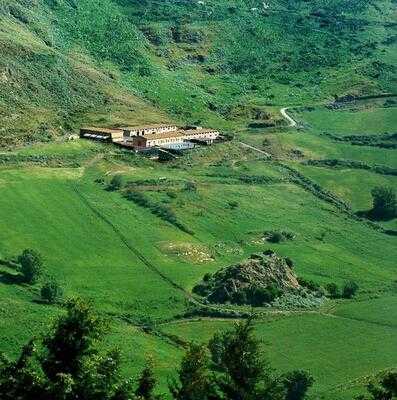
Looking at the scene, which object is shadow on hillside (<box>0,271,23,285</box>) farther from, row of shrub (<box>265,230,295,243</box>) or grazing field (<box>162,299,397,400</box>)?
row of shrub (<box>265,230,295,243</box>)

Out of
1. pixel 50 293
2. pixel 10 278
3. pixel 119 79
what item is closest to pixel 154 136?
pixel 119 79

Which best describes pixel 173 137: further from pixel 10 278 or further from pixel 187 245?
pixel 10 278

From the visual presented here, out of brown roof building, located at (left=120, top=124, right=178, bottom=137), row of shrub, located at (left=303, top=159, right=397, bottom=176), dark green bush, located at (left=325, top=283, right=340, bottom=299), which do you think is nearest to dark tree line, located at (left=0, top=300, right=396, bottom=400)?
dark green bush, located at (left=325, top=283, right=340, bottom=299)

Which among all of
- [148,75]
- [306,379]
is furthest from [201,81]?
[306,379]

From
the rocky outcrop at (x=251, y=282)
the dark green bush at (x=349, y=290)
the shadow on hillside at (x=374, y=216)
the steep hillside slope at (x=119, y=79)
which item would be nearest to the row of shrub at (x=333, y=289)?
the dark green bush at (x=349, y=290)

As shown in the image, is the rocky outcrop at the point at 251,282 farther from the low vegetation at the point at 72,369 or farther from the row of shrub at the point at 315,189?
the low vegetation at the point at 72,369

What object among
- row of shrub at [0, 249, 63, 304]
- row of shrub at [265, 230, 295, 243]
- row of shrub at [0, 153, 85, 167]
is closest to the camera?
row of shrub at [0, 249, 63, 304]
